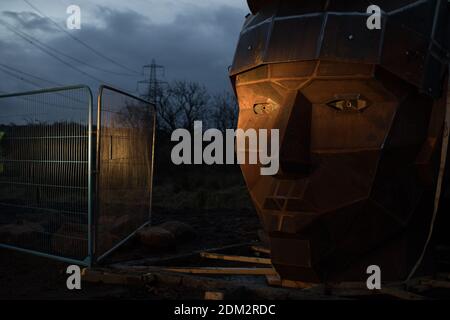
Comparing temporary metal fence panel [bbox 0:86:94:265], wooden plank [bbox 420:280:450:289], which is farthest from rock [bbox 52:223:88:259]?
wooden plank [bbox 420:280:450:289]

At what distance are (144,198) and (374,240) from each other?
506cm

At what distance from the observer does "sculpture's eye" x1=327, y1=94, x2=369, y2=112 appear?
507cm

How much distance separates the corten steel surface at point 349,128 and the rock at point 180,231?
166 inches

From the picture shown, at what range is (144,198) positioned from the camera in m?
9.47

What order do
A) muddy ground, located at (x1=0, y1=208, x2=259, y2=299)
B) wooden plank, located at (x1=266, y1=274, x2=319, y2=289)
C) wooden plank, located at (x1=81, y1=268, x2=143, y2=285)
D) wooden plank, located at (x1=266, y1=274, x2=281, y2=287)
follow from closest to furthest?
wooden plank, located at (x1=266, y1=274, x2=319, y2=289), wooden plank, located at (x1=266, y1=274, x2=281, y2=287), muddy ground, located at (x1=0, y1=208, x2=259, y2=299), wooden plank, located at (x1=81, y1=268, x2=143, y2=285)

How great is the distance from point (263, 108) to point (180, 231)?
15.1 ft

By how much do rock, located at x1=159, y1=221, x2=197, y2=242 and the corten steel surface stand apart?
422 centimetres

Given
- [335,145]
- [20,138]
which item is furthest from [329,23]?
[20,138]

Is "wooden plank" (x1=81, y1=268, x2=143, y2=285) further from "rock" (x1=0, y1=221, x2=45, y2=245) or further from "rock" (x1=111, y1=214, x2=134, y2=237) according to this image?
"rock" (x1=0, y1=221, x2=45, y2=245)

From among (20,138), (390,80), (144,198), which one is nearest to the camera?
(390,80)

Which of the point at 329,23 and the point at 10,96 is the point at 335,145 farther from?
the point at 10,96

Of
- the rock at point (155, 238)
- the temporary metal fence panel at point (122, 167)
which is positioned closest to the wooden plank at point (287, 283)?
the temporary metal fence panel at point (122, 167)

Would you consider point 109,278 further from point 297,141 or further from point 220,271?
point 297,141

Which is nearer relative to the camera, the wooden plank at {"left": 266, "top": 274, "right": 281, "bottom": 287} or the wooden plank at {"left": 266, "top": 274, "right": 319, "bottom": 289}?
A: the wooden plank at {"left": 266, "top": 274, "right": 319, "bottom": 289}
